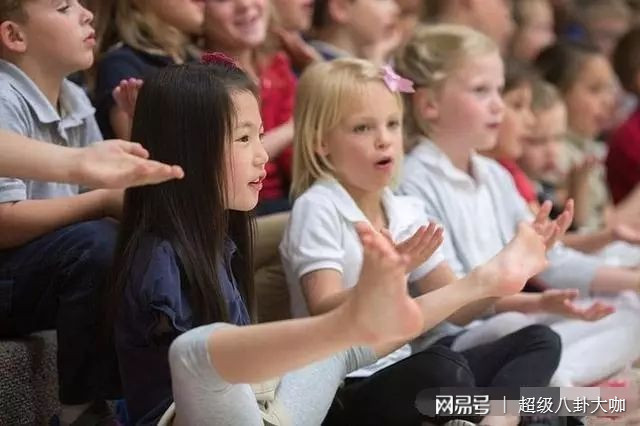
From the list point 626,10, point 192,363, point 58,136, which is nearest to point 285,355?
point 192,363

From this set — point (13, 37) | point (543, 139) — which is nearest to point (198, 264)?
point (13, 37)

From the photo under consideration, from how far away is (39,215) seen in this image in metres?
1.66

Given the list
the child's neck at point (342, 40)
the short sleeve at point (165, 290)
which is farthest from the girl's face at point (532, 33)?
the short sleeve at point (165, 290)

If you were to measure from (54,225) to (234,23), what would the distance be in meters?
0.69

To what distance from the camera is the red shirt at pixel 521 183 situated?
8.12ft

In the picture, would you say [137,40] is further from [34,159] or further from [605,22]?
[605,22]

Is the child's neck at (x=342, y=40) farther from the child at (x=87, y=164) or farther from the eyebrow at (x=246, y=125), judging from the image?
the child at (x=87, y=164)

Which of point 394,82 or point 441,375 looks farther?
point 394,82

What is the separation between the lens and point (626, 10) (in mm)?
3762

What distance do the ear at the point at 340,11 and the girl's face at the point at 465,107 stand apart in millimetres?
591

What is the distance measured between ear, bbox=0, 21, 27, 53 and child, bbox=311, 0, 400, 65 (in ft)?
3.34

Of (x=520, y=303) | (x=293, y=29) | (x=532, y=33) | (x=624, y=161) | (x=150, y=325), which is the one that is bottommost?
(x=624, y=161)

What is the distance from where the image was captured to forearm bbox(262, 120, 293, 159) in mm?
2127

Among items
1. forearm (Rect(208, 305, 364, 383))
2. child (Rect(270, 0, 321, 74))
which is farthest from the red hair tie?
child (Rect(270, 0, 321, 74))
